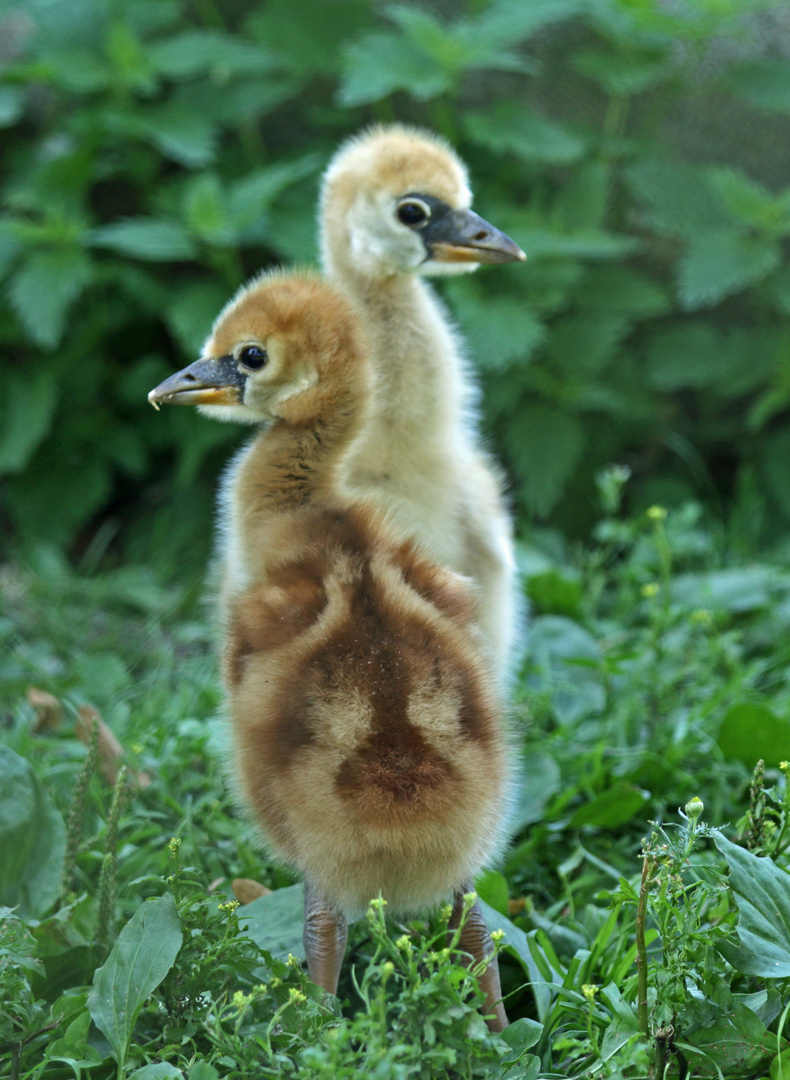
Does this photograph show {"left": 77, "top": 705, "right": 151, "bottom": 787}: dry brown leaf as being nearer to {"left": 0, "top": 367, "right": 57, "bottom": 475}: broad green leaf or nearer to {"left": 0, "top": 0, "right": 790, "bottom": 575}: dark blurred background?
{"left": 0, "top": 0, "right": 790, "bottom": 575}: dark blurred background

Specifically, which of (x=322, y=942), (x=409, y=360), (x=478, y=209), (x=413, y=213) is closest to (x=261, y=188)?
(x=478, y=209)

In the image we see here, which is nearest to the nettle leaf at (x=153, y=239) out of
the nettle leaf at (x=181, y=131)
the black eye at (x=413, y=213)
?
the nettle leaf at (x=181, y=131)

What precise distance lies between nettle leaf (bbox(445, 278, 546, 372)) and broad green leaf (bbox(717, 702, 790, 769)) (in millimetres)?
1564

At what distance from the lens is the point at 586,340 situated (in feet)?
14.3

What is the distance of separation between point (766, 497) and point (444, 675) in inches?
118

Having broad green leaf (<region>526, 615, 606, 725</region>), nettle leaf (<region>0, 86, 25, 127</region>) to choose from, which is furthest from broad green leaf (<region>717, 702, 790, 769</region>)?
nettle leaf (<region>0, 86, 25, 127</region>)

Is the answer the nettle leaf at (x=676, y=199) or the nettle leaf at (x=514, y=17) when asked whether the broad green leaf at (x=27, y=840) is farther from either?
the nettle leaf at (x=676, y=199)

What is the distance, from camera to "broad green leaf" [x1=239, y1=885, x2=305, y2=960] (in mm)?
2182

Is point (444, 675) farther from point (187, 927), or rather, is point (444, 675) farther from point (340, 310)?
point (340, 310)

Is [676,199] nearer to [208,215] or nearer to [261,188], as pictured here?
[261,188]

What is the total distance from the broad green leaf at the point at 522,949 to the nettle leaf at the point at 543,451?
84.5 inches

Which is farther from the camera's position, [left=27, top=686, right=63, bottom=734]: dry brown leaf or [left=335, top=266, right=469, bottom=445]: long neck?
[left=27, top=686, right=63, bottom=734]: dry brown leaf

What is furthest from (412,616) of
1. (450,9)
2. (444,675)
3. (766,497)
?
(450,9)

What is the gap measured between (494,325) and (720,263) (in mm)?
847
